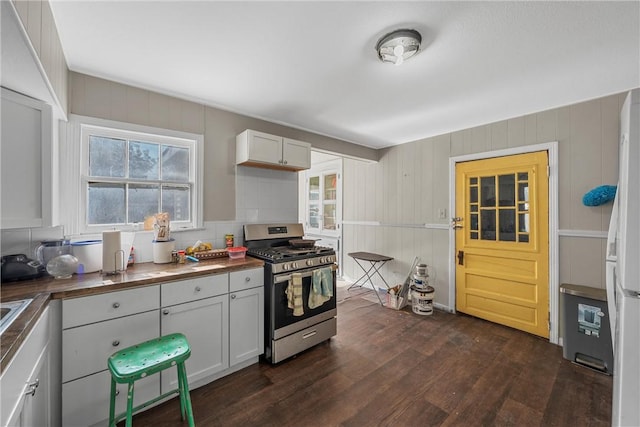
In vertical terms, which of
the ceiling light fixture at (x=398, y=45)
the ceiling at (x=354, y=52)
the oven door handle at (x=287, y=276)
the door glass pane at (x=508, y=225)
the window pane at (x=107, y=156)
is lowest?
the oven door handle at (x=287, y=276)

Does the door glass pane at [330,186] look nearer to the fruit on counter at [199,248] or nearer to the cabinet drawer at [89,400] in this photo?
the fruit on counter at [199,248]

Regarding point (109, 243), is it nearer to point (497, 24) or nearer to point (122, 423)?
point (122, 423)

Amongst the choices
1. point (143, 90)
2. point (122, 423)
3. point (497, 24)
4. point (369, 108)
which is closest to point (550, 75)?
point (497, 24)

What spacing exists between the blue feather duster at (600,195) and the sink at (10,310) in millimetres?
3876

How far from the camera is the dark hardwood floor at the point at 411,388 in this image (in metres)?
1.72

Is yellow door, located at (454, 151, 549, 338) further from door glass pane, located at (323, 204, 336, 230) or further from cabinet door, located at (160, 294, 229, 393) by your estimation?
cabinet door, located at (160, 294, 229, 393)

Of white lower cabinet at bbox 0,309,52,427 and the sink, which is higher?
the sink

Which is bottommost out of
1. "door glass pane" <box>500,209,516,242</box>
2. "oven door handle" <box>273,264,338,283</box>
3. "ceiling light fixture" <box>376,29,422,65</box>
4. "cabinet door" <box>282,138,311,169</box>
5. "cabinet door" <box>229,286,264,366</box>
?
"cabinet door" <box>229,286,264,366</box>

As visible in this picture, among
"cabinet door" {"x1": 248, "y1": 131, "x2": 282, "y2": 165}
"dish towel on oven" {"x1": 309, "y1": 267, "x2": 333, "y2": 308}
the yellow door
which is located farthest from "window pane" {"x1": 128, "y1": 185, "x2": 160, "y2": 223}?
the yellow door

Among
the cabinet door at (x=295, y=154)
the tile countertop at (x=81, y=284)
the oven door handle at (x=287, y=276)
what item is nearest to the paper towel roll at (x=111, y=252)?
the tile countertop at (x=81, y=284)

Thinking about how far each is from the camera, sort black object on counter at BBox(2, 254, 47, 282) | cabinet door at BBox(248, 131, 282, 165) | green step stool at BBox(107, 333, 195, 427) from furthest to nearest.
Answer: cabinet door at BBox(248, 131, 282, 165) → black object on counter at BBox(2, 254, 47, 282) → green step stool at BBox(107, 333, 195, 427)

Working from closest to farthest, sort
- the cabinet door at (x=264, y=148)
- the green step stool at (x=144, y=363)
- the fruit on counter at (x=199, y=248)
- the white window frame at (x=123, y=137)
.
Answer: the green step stool at (x=144, y=363), the white window frame at (x=123, y=137), the fruit on counter at (x=199, y=248), the cabinet door at (x=264, y=148)

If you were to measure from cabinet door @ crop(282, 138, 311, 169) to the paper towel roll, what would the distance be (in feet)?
5.28

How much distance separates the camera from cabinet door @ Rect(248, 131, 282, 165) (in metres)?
2.62
